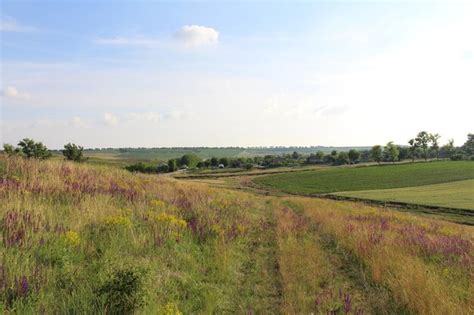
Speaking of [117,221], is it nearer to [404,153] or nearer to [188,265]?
[188,265]

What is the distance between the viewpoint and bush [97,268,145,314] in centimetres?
472

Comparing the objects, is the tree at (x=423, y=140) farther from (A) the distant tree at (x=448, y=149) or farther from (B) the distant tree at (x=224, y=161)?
(B) the distant tree at (x=224, y=161)

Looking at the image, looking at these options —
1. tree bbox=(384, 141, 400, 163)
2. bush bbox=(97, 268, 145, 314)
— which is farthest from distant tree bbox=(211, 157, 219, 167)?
bush bbox=(97, 268, 145, 314)

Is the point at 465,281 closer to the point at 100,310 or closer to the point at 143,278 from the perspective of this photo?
the point at 143,278

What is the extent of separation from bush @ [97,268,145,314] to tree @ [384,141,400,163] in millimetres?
165827

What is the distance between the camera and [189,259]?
7680 mm

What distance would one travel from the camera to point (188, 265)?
746 cm

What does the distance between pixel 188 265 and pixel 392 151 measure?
540 ft

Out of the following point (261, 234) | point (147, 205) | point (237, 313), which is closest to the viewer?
point (237, 313)

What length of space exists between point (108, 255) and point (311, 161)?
177 m

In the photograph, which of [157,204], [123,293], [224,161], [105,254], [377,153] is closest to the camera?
[123,293]

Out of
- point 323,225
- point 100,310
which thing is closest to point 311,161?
point 323,225

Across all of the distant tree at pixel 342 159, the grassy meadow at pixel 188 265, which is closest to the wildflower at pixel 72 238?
the grassy meadow at pixel 188 265

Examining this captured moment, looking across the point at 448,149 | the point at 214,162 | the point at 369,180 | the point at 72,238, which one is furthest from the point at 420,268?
the point at 448,149
